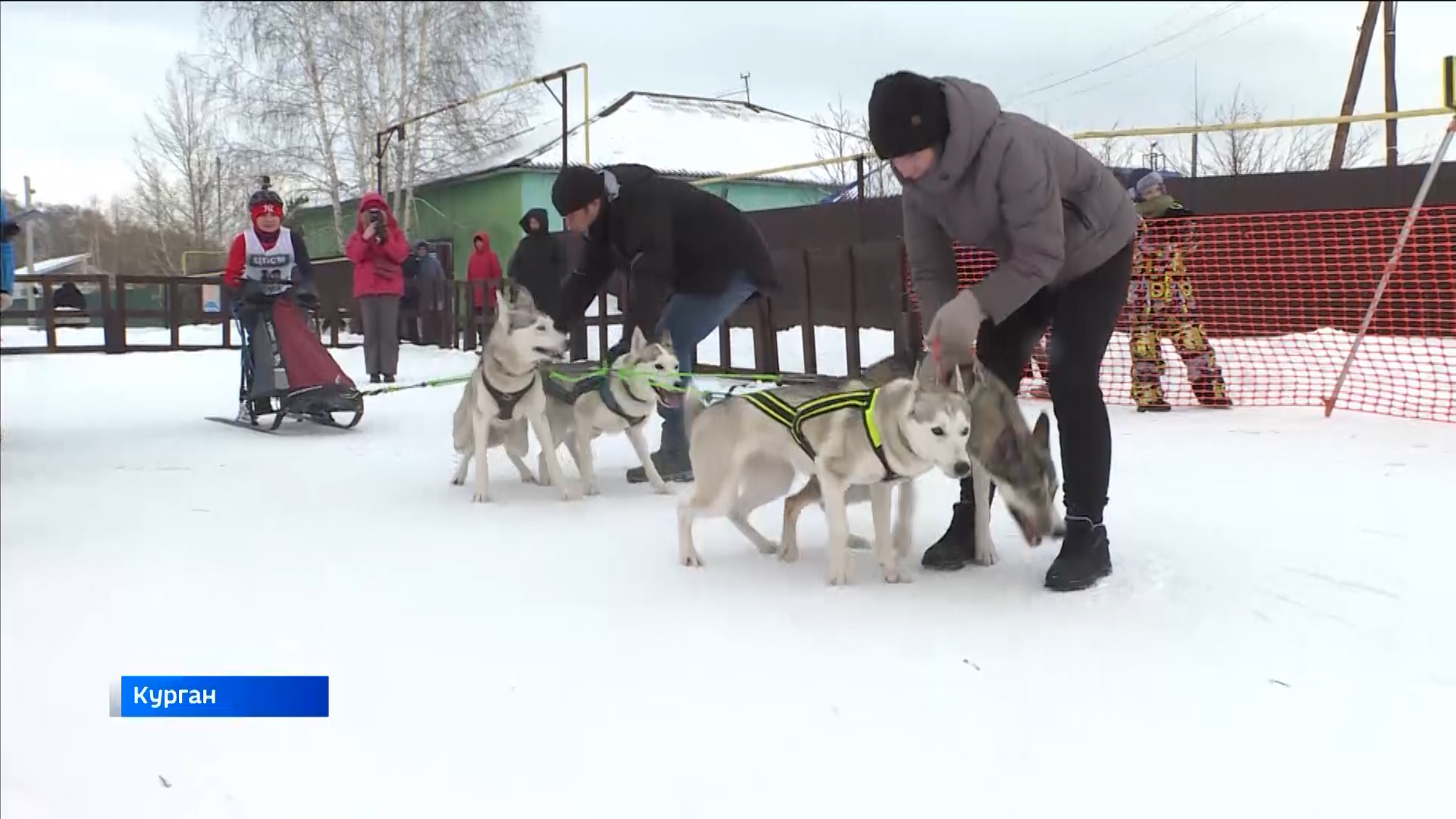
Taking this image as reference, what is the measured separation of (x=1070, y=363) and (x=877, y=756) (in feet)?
4.38

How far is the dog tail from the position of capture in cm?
463

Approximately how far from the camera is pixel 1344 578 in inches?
110

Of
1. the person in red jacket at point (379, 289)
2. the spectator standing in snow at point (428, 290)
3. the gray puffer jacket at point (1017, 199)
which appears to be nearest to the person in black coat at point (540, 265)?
the gray puffer jacket at point (1017, 199)

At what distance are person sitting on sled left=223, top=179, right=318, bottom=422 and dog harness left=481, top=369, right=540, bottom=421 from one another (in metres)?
2.53

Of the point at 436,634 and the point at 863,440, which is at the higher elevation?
the point at 863,440

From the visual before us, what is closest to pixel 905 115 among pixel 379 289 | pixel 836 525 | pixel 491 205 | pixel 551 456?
pixel 836 525

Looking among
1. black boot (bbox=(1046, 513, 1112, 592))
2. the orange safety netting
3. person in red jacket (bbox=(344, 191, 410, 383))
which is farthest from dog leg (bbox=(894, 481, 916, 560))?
person in red jacket (bbox=(344, 191, 410, 383))

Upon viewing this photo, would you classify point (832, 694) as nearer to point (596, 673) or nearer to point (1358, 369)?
point (596, 673)

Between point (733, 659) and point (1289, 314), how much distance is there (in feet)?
21.7

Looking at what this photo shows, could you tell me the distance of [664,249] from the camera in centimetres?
344

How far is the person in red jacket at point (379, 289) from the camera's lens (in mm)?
8898

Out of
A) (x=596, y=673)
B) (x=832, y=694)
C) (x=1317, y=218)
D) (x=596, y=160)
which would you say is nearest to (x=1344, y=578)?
(x=832, y=694)

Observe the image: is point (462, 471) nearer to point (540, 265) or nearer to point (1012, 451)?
point (540, 265)

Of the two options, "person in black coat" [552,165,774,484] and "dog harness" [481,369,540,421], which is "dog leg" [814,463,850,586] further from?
"dog harness" [481,369,540,421]
